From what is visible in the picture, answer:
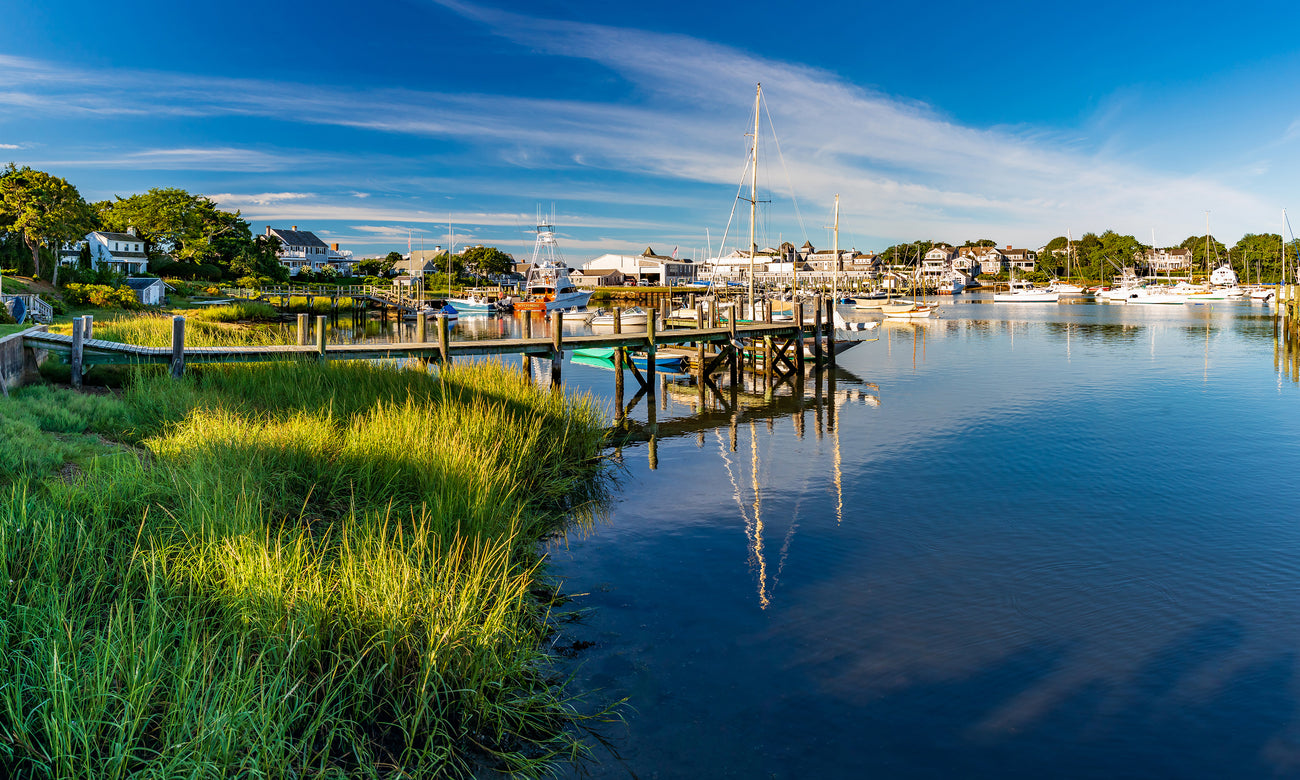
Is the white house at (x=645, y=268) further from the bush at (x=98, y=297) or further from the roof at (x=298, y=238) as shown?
the bush at (x=98, y=297)

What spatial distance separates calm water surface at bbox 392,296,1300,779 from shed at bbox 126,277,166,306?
46334 mm

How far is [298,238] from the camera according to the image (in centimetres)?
14100

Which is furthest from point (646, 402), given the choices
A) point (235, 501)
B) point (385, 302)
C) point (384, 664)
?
point (385, 302)

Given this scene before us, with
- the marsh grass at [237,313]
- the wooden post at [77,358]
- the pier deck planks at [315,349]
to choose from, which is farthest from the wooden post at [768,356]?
the marsh grass at [237,313]

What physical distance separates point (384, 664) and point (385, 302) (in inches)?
3106

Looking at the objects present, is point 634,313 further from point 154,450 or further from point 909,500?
point 154,450

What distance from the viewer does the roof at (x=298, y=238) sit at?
138m

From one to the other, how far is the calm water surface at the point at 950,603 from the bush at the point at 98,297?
3951 cm

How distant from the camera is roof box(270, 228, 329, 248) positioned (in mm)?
138250

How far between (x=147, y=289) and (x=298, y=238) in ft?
312

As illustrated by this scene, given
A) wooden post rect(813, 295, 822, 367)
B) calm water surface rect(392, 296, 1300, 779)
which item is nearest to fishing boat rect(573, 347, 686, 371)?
wooden post rect(813, 295, 822, 367)

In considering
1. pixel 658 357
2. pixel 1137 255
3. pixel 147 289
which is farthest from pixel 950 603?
pixel 1137 255

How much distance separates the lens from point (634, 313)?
177ft

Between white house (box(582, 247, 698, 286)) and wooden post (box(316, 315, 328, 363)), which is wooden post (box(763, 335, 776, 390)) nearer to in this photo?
wooden post (box(316, 315, 328, 363))
